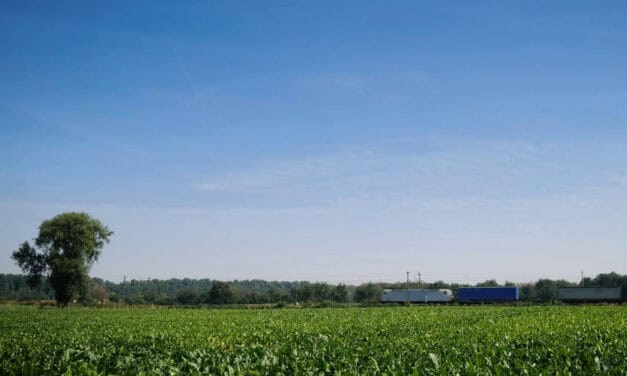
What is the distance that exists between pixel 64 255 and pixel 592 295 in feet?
284

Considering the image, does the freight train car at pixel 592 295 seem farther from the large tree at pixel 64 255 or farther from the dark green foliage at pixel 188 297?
the dark green foliage at pixel 188 297

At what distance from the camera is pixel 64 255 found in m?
90.1

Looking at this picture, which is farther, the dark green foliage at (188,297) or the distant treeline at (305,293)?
the dark green foliage at (188,297)

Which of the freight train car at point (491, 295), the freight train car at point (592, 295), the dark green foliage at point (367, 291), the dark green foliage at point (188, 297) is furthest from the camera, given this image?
the dark green foliage at point (367, 291)

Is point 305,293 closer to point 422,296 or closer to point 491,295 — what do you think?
point 422,296

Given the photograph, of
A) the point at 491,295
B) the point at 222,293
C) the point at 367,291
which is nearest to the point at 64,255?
Answer: the point at 222,293

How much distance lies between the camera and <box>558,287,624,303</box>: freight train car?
86.1 metres

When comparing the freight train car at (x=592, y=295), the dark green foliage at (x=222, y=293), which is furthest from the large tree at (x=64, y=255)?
the freight train car at (x=592, y=295)

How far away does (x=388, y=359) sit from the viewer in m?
15.2

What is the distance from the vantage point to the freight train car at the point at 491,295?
94312 mm

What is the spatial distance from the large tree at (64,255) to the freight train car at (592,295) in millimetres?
78967

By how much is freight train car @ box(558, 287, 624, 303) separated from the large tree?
78967 mm

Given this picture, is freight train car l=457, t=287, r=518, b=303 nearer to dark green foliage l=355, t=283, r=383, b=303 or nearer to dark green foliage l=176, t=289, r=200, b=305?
dark green foliage l=355, t=283, r=383, b=303

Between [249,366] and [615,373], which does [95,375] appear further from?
[615,373]
